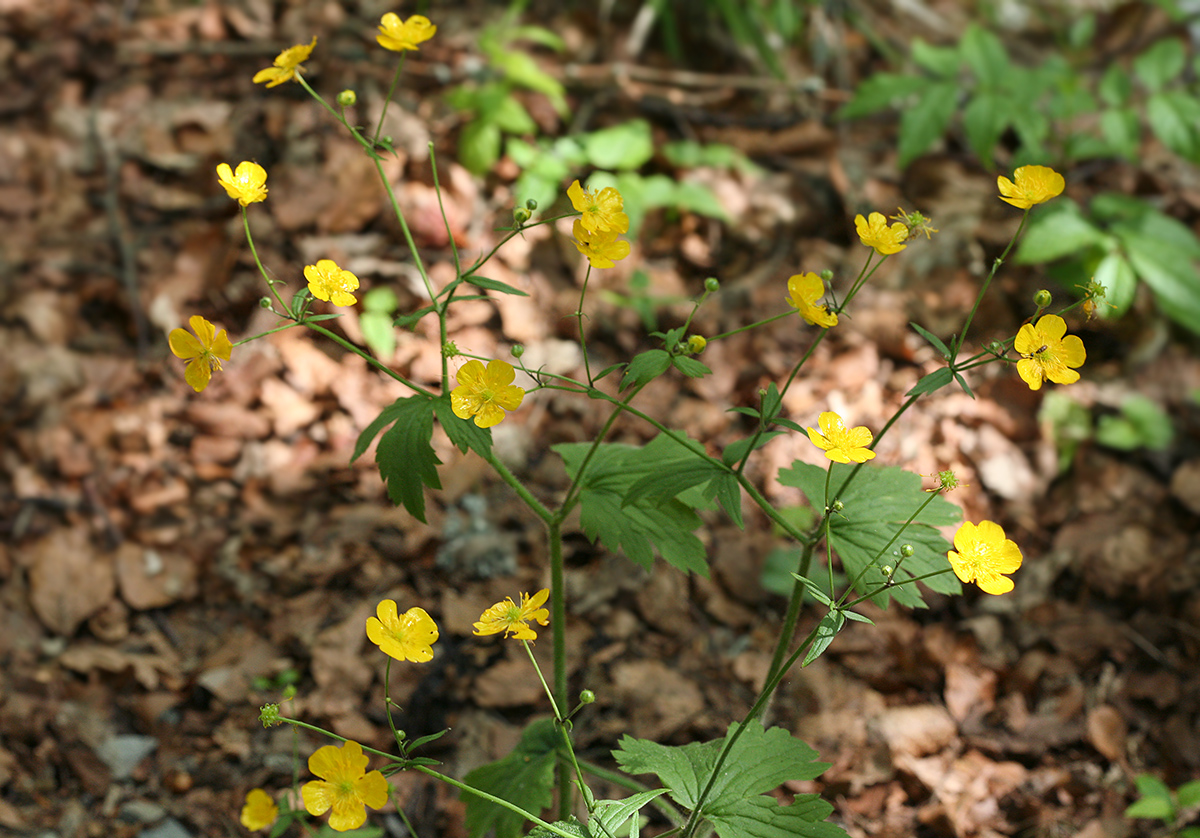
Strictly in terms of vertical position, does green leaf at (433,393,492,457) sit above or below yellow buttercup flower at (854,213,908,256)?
below

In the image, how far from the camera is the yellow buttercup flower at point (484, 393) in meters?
1.38

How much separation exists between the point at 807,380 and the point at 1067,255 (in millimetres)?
1166

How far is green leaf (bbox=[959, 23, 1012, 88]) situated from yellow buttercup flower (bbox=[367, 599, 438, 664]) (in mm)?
3063

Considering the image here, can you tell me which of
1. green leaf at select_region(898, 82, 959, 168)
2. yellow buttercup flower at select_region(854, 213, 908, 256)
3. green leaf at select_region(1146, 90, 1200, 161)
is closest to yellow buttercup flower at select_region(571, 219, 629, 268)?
yellow buttercup flower at select_region(854, 213, 908, 256)

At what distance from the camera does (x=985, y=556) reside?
1260 mm

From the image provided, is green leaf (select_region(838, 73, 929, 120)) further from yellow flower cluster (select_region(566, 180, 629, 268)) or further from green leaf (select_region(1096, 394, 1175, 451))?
yellow flower cluster (select_region(566, 180, 629, 268))

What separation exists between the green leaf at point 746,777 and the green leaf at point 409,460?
580 mm

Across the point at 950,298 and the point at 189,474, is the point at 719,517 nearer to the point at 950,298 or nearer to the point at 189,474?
the point at 950,298

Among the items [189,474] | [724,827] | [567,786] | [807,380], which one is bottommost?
[189,474]

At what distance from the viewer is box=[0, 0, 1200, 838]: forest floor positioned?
227 cm

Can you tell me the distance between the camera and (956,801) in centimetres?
214

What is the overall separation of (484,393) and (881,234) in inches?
28.5

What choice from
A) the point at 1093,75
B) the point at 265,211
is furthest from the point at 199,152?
the point at 1093,75

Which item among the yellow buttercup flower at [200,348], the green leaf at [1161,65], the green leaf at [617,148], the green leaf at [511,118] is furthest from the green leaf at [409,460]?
the green leaf at [1161,65]
